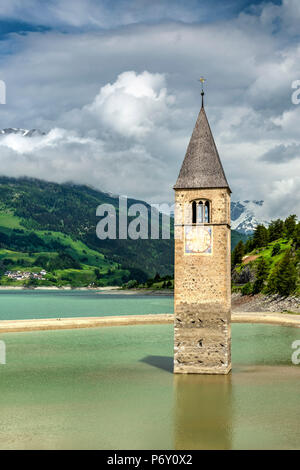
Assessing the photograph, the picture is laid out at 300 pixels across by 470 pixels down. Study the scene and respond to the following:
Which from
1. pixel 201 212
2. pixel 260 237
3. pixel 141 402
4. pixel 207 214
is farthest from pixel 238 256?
pixel 141 402

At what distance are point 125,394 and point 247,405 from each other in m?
6.86

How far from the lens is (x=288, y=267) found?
3499 inches

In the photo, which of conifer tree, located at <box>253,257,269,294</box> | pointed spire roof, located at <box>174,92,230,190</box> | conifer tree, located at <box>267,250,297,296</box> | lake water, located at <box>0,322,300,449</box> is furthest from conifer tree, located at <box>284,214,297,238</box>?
pointed spire roof, located at <box>174,92,230,190</box>

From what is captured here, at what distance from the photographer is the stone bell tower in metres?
35.3

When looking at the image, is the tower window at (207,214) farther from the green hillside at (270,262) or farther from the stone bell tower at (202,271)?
the green hillside at (270,262)

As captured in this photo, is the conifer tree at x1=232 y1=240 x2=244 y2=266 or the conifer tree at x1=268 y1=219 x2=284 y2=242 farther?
the conifer tree at x1=268 y1=219 x2=284 y2=242

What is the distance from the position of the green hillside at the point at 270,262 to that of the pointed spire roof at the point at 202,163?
54.9 meters

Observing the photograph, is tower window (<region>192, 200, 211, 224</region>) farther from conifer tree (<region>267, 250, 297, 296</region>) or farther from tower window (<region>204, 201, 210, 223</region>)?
conifer tree (<region>267, 250, 297, 296</region>)

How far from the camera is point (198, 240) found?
3600 cm

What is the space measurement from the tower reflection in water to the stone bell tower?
1.39 metres

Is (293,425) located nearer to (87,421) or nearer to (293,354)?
(87,421)

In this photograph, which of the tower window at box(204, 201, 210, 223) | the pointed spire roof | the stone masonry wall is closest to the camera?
the stone masonry wall

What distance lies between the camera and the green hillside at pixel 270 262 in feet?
292
